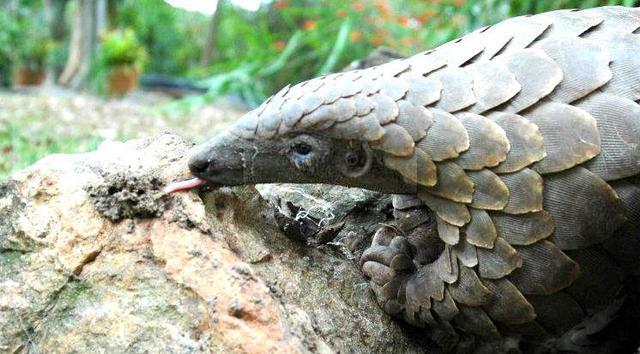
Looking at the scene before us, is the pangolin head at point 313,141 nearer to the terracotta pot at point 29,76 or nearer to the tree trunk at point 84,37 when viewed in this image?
the tree trunk at point 84,37

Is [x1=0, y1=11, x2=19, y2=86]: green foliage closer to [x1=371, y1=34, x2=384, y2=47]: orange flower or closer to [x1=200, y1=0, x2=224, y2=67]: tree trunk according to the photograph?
[x1=200, y1=0, x2=224, y2=67]: tree trunk

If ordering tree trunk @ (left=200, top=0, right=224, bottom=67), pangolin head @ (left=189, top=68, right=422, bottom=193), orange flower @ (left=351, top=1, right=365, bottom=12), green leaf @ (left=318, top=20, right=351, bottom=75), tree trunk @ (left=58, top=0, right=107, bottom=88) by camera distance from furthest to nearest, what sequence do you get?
tree trunk @ (left=58, top=0, right=107, bottom=88) → tree trunk @ (left=200, top=0, right=224, bottom=67) → orange flower @ (left=351, top=1, right=365, bottom=12) → green leaf @ (left=318, top=20, right=351, bottom=75) → pangolin head @ (left=189, top=68, right=422, bottom=193)

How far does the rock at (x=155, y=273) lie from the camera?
1650 mm

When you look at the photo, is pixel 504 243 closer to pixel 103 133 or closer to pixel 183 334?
pixel 183 334

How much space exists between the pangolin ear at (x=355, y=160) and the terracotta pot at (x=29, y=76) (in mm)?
11585

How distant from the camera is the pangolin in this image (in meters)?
1.71

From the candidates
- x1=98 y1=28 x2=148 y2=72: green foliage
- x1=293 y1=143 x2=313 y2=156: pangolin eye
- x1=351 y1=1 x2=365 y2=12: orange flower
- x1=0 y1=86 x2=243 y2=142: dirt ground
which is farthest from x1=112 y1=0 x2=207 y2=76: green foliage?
x1=293 y1=143 x2=313 y2=156: pangolin eye

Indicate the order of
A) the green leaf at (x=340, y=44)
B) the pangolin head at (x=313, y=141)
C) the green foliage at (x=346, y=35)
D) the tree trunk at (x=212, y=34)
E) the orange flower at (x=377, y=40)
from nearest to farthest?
the pangolin head at (x=313, y=141)
the green foliage at (x=346, y=35)
the green leaf at (x=340, y=44)
the orange flower at (x=377, y=40)
the tree trunk at (x=212, y=34)

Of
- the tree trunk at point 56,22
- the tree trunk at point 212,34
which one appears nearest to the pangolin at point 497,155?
the tree trunk at point 212,34

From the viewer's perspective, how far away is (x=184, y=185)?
1887mm

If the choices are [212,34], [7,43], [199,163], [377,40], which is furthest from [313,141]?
[7,43]

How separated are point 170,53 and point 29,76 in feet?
8.45

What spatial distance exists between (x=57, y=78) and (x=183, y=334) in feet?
37.9

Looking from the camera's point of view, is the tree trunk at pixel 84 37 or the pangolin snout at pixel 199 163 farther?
the tree trunk at pixel 84 37
